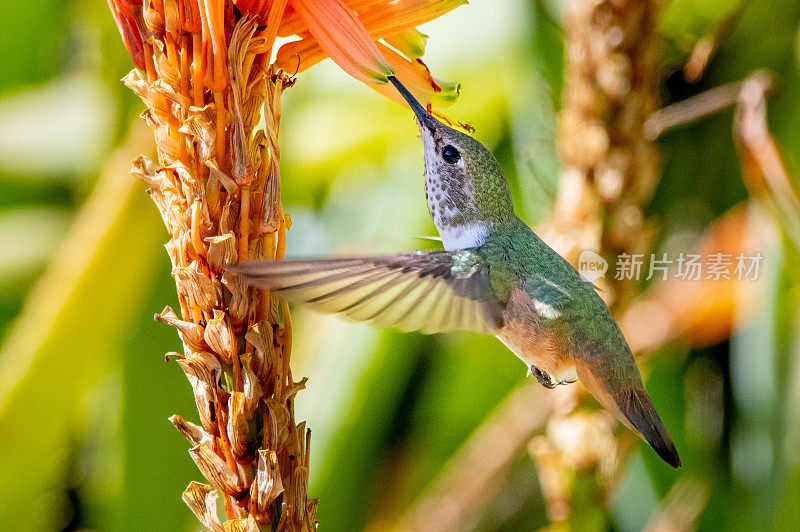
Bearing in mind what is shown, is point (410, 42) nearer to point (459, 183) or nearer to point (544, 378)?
point (459, 183)

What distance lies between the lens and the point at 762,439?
1.21 meters

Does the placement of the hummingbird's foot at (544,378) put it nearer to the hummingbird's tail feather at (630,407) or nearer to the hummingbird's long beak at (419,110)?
the hummingbird's tail feather at (630,407)

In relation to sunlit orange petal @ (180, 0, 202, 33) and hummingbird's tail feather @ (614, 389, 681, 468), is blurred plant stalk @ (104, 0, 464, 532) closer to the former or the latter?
sunlit orange petal @ (180, 0, 202, 33)

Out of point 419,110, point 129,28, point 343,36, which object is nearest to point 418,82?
point 419,110

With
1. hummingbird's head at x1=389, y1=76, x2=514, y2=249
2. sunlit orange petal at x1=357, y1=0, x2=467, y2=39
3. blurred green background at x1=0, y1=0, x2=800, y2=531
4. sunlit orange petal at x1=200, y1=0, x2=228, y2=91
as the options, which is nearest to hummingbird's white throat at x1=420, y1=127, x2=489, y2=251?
hummingbird's head at x1=389, y1=76, x2=514, y2=249

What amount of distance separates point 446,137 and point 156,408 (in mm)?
554

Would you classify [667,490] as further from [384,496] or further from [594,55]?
[594,55]

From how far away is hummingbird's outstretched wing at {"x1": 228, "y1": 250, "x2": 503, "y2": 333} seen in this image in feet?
1.35

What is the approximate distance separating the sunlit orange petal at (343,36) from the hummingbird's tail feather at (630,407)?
44 cm

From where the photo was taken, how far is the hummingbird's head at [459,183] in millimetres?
618

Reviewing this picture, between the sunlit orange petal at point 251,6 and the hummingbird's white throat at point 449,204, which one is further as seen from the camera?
the hummingbird's white throat at point 449,204

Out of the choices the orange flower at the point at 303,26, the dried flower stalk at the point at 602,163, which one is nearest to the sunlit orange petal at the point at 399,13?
the orange flower at the point at 303,26

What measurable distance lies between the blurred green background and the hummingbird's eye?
1.41 ft

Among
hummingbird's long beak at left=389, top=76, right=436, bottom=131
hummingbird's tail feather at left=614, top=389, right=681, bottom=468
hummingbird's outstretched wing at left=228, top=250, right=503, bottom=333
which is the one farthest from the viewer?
hummingbird's tail feather at left=614, top=389, right=681, bottom=468
